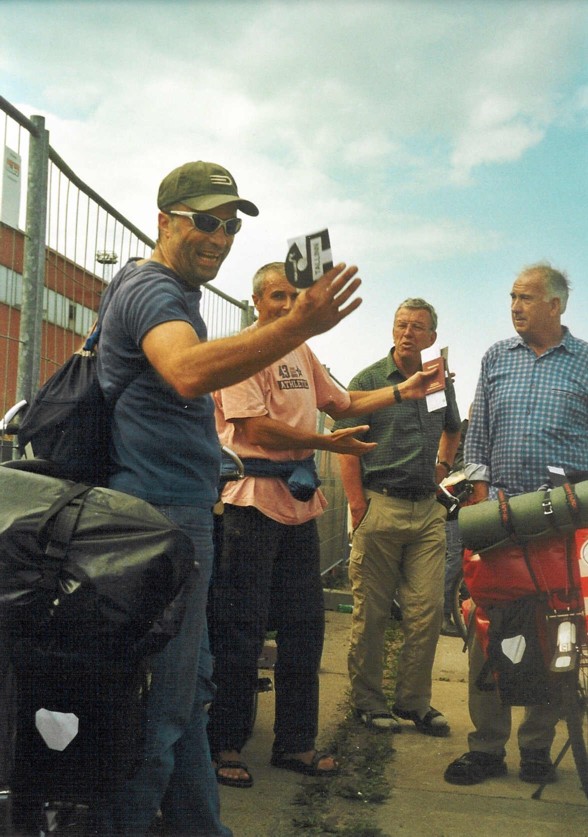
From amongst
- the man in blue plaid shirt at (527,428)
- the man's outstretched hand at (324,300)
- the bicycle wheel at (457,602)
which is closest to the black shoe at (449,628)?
the bicycle wheel at (457,602)

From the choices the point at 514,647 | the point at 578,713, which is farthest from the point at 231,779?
the point at 578,713

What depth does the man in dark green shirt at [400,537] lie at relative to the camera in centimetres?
502

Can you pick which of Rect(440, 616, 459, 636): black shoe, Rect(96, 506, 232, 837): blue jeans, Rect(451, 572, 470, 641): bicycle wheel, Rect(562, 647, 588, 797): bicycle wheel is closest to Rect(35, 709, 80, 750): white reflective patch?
Rect(96, 506, 232, 837): blue jeans

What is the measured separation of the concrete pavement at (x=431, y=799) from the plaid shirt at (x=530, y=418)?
1148 mm

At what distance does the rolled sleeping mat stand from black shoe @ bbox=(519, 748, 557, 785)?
0.96 metres

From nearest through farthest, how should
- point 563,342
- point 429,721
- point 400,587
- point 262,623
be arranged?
point 262,623
point 563,342
point 429,721
point 400,587

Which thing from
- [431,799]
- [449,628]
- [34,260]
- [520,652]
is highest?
[34,260]

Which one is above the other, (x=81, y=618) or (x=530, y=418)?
(x=530, y=418)

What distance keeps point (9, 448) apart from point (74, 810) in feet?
4.48

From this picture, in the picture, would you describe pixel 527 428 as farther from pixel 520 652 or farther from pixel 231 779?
pixel 231 779

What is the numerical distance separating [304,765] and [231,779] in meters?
0.34

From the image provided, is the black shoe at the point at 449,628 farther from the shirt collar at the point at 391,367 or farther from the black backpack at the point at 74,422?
the black backpack at the point at 74,422

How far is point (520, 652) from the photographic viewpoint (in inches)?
149

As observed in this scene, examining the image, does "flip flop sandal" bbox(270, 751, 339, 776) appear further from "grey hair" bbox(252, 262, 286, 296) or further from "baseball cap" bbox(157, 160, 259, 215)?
"baseball cap" bbox(157, 160, 259, 215)
